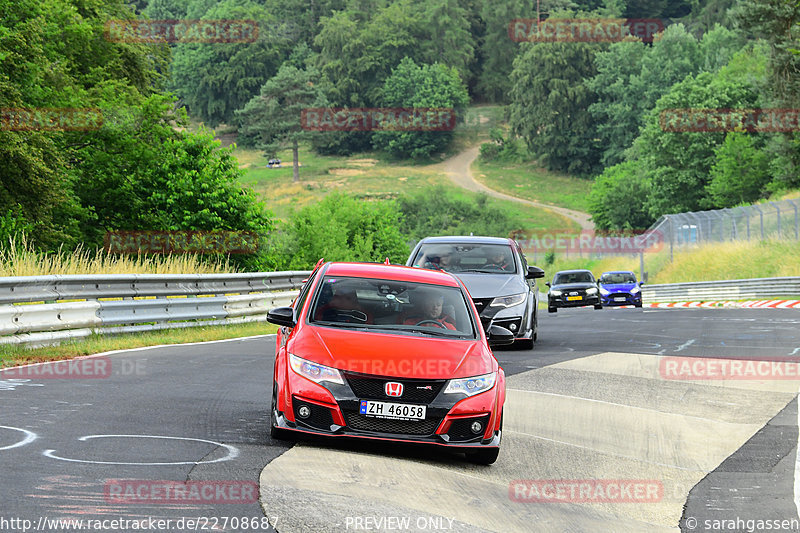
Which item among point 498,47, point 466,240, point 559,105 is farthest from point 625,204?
point 466,240

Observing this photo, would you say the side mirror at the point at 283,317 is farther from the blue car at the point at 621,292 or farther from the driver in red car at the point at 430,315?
the blue car at the point at 621,292

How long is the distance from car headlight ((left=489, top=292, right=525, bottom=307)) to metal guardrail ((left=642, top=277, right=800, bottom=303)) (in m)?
24.5

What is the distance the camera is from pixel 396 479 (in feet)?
23.6

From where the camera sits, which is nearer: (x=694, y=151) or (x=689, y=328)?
(x=689, y=328)

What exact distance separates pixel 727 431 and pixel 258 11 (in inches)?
7138

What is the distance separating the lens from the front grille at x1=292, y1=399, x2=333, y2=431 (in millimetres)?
7922

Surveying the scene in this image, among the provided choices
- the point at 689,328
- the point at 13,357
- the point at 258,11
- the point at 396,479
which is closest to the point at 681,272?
the point at 689,328

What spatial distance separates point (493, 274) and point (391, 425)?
10.1 metres

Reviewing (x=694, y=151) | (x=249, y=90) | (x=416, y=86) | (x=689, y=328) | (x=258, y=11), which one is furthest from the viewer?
(x=258, y=11)

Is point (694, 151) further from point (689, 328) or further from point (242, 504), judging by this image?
point (242, 504)

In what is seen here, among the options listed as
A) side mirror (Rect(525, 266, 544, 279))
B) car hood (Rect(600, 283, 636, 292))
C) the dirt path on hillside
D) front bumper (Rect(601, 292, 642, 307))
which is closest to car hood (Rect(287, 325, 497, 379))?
side mirror (Rect(525, 266, 544, 279))

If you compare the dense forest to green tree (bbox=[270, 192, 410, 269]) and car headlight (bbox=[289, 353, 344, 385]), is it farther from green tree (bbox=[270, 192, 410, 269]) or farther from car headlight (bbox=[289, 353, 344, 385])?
car headlight (bbox=[289, 353, 344, 385])

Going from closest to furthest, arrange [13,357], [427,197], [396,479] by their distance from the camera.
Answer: [396,479] → [13,357] → [427,197]

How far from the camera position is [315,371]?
8062mm
